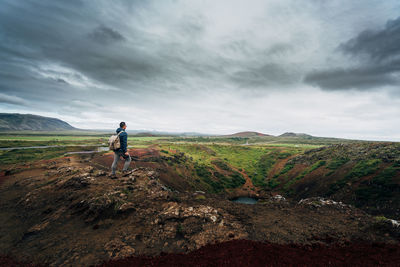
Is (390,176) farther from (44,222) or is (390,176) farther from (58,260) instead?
(44,222)

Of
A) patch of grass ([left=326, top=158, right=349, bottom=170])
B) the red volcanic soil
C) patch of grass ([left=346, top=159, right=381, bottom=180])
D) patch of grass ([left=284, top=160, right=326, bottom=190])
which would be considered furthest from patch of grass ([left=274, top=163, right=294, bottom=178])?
the red volcanic soil

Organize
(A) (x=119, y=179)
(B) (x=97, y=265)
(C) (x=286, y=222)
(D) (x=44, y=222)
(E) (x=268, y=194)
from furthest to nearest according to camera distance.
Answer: (E) (x=268, y=194) → (A) (x=119, y=179) → (C) (x=286, y=222) → (D) (x=44, y=222) → (B) (x=97, y=265)

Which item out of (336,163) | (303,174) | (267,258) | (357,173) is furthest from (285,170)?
(267,258)

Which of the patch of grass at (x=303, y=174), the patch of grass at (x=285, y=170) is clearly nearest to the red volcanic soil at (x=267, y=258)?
the patch of grass at (x=303, y=174)

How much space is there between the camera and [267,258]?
221 inches

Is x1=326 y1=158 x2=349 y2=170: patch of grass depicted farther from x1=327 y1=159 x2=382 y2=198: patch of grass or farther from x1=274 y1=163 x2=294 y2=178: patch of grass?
x1=274 y1=163 x2=294 y2=178: patch of grass

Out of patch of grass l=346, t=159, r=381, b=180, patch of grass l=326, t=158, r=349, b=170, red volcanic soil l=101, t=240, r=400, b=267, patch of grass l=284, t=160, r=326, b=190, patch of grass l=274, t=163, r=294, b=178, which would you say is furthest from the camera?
patch of grass l=274, t=163, r=294, b=178

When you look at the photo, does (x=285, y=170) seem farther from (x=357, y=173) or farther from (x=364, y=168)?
(x=357, y=173)

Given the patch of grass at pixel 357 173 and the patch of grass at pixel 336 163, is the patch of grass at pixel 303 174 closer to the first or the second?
the patch of grass at pixel 336 163

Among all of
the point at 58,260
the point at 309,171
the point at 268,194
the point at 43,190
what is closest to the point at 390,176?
the point at 309,171

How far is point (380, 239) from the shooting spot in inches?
336

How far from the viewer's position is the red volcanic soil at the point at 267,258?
5320 mm

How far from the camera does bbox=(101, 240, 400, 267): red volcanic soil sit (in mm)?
5320

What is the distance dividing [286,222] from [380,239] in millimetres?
4654
